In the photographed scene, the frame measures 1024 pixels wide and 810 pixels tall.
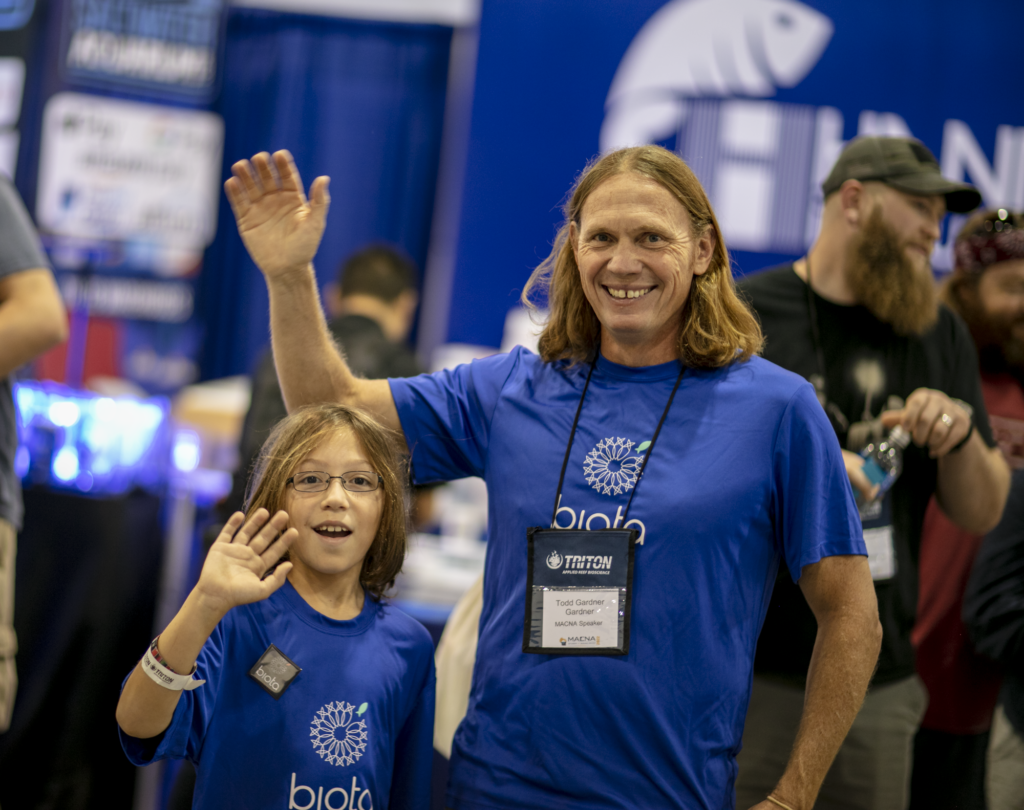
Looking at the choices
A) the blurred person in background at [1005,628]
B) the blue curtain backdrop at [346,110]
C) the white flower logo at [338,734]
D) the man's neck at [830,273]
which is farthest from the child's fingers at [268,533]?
the blue curtain backdrop at [346,110]

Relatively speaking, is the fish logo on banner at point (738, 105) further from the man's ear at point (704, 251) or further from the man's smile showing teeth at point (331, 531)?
the man's smile showing teeth at point (331, 531)

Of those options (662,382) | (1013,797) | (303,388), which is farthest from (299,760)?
(1013,797)

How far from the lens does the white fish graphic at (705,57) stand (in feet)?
18.1

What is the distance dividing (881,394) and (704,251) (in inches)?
31.8

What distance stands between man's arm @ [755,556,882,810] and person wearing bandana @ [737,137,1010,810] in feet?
2.05

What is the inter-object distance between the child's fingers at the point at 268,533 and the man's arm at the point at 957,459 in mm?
1333

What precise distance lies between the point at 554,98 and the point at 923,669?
3926 mm

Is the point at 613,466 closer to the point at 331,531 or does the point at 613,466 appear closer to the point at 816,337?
the point at 331,531

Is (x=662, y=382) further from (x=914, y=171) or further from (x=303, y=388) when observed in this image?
(x=914, y=171)

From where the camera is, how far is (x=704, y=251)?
176 centimetres

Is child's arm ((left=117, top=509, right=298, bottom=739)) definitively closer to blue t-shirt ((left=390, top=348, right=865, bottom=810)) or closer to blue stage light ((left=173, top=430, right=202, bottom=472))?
blue t-shirt ((left=390, top=348, right=865, bottom=810))

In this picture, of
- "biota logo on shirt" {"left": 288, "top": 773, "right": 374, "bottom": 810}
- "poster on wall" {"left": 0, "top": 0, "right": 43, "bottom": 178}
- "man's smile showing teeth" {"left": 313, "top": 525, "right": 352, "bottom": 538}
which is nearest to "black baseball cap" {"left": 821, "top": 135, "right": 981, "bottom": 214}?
"man's smile showing teeth" {"left": 313, "top": 525, "right": 352, "bottom": 538}

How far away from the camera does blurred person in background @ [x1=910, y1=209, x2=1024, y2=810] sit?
2844mm

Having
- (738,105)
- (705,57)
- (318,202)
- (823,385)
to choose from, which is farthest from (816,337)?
(705,57)
